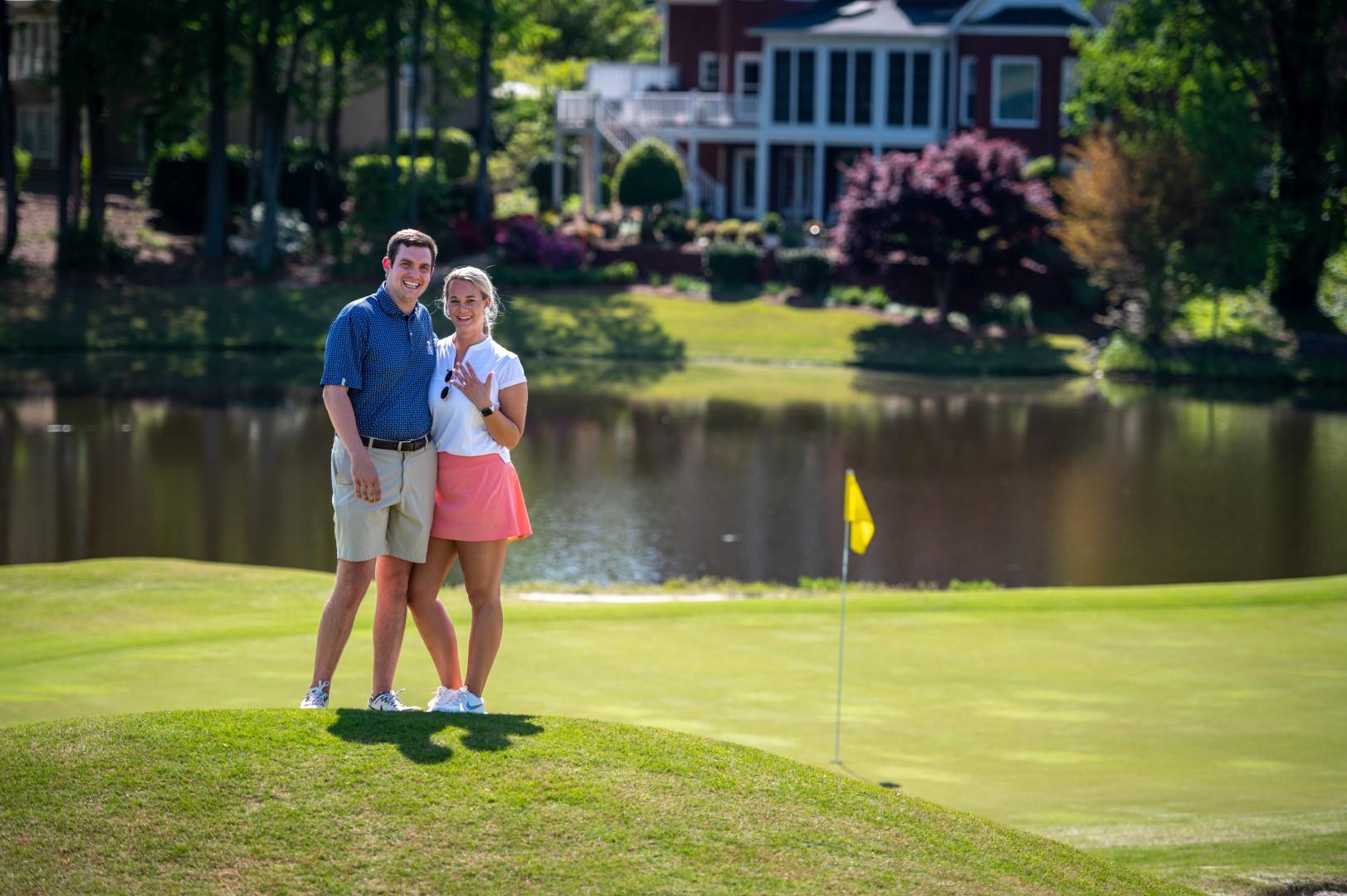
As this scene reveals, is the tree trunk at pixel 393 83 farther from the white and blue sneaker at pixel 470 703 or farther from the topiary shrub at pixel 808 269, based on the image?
the white and blue sneaker at pixel 470 703

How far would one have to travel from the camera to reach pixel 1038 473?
23953mm

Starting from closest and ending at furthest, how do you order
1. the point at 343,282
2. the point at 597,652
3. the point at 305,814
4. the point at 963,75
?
the point at 305,814 < the point at 597,652 < the point at 343,282 < the point at 963,75

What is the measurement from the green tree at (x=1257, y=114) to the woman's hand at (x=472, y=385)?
32392 mm

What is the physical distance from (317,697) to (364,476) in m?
0.99

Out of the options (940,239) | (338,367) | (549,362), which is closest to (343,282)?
(549,362)

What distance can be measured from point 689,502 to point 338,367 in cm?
1392

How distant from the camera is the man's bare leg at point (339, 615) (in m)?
7.17

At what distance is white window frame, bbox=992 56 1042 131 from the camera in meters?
48.4

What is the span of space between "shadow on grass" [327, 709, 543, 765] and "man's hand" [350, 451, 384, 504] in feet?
3.34

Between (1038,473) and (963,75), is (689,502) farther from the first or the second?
(963,75)

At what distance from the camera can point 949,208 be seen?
3866cm

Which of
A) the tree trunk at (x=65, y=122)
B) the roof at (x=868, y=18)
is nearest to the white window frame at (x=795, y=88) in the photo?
the roof at (x=868, y=18)

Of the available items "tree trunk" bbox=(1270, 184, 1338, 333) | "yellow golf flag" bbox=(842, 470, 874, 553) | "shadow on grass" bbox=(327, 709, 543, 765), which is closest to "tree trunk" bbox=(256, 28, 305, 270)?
"tree trunk" bbox=(1270, 184, 1338, 333)

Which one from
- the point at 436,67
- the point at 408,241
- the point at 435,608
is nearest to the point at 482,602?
the point at 435,608
